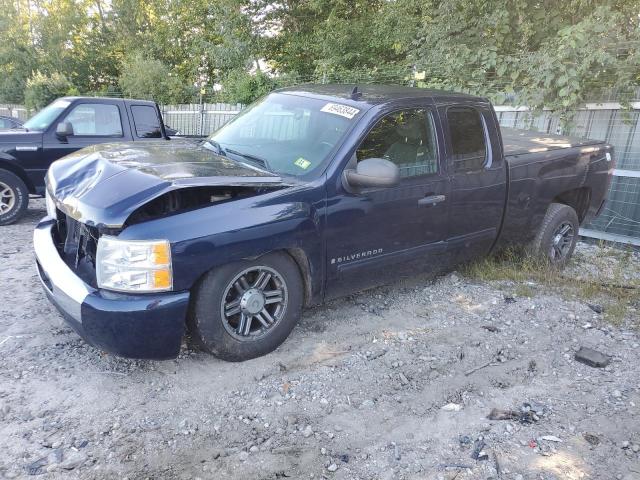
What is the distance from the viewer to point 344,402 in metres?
3.03

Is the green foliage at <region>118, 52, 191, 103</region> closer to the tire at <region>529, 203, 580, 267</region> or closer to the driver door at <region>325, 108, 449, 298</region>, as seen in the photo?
the tire at <region>529, 203, 580, 267</region>

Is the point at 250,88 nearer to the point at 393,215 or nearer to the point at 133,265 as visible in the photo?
the point at 393,215

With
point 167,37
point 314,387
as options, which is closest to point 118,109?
point 314,387

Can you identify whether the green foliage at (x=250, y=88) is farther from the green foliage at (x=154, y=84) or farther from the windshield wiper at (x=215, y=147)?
the windshield wiper at (x=215, y=147)

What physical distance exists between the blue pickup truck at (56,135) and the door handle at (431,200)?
497cm

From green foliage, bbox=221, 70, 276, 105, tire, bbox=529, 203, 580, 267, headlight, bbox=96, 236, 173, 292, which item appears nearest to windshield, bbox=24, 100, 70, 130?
headlight, bbox=96, 236, 173, 292

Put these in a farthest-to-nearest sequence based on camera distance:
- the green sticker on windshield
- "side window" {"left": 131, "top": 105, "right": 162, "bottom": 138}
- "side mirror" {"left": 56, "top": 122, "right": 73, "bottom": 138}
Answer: "side window" {"left": 131, "top": 105, "right": 162, "bottom": 138} < "side mirror" {"left": 56, "top": 122, "right": 73, "bottom": 138} < the green sticker on windshield

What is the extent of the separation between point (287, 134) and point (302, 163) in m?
0.46

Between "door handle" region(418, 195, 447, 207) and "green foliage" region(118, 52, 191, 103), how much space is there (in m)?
16.8

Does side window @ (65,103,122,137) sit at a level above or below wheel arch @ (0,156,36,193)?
above

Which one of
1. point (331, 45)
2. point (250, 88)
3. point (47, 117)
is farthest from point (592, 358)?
point (331, 45)

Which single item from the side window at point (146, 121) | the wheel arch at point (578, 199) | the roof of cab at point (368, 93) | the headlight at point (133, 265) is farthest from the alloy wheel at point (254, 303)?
the side window at point (146, 121)

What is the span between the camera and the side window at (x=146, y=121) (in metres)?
7.34

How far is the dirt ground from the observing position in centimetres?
249
